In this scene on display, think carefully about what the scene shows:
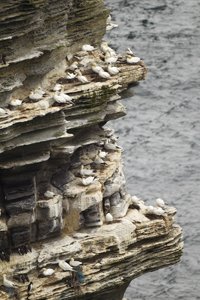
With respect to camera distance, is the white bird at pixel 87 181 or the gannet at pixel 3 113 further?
the white bird at pixel 87 181

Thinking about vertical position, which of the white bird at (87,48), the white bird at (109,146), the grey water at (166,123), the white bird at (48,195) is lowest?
the grey water at (166,123)

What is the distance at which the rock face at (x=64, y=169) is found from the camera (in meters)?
25.8

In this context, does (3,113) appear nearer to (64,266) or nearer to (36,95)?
(36,95)

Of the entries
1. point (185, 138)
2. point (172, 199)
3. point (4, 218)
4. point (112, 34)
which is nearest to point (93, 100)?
point (4, 218)

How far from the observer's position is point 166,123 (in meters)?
46.6

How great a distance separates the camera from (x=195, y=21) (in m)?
55.7

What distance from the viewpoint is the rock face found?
25.8 metres

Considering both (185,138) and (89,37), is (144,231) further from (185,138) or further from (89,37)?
(185,138)

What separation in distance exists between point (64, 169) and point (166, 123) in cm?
1917

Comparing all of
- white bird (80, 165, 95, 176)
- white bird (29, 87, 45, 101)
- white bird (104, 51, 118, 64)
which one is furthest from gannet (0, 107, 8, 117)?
white bird (104, 51, 118, 64)

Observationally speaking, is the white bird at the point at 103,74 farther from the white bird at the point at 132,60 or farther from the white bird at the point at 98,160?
the white bird at the point at 98,160

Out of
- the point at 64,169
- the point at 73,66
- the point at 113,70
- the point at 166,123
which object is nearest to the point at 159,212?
the point at 64,169

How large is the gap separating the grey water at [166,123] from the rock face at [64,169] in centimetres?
575

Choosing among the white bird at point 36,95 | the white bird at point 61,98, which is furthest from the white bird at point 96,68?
the white bird at point 36,95
